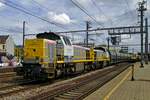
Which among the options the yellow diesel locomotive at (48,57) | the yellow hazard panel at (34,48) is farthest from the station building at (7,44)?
the yellow hazard panel at (34,48)

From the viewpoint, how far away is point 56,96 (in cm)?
1552

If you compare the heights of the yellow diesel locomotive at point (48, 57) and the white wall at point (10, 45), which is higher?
the white wall at point (10, 45)

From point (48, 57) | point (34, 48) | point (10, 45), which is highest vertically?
point (10, 45)

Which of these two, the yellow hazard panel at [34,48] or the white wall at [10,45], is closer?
the yellow hazard panel at [34,48]

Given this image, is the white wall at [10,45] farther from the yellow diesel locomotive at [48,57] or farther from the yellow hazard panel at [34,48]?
the yellow hazard panel at [34,48]

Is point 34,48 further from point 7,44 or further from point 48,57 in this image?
point 7,44

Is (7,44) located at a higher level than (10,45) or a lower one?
higher

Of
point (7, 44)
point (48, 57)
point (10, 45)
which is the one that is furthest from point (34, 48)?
point (10, 45)

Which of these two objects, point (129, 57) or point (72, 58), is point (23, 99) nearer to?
point (72, 58)

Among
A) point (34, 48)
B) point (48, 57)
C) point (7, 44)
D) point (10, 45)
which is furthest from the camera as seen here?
point (10, 45)

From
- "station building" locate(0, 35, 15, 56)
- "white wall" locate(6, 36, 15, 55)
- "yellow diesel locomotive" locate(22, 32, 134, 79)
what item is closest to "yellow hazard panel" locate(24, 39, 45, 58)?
"yellow diesel locomotive" locate(22, 32, 134, 79)

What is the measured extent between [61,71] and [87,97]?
9343 millimetres

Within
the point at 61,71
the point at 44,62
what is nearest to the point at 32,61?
the point at 44,62

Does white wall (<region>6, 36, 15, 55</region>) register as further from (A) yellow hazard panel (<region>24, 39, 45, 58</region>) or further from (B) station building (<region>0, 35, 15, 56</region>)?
(A) yellow hazard panel (<region>24, 39, 45, 58</region>)
